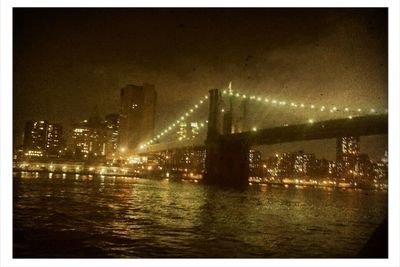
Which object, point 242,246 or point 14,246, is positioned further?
point 242,246

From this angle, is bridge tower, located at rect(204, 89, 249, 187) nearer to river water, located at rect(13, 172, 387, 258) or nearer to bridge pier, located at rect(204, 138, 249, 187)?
bridge pier, located at rect(204, 138, 249, 187)

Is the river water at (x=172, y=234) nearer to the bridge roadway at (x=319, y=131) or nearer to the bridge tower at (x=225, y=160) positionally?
the bridge roadway at (x=319, y=131)

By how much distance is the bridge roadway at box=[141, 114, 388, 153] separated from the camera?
25225 mm

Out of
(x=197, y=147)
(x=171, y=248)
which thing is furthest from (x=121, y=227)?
(x=197, y=147)

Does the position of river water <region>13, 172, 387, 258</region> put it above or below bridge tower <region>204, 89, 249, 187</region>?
below

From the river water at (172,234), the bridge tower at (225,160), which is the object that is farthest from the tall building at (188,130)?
the river water at (172,234)

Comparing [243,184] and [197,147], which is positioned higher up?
[197,147]

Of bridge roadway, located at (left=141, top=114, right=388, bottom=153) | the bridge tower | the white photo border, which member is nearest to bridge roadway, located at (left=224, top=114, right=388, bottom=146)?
bridge roadway, located at (left=141, top=114, right=388, bottom=153)

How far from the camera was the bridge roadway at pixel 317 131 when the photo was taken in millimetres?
25225
